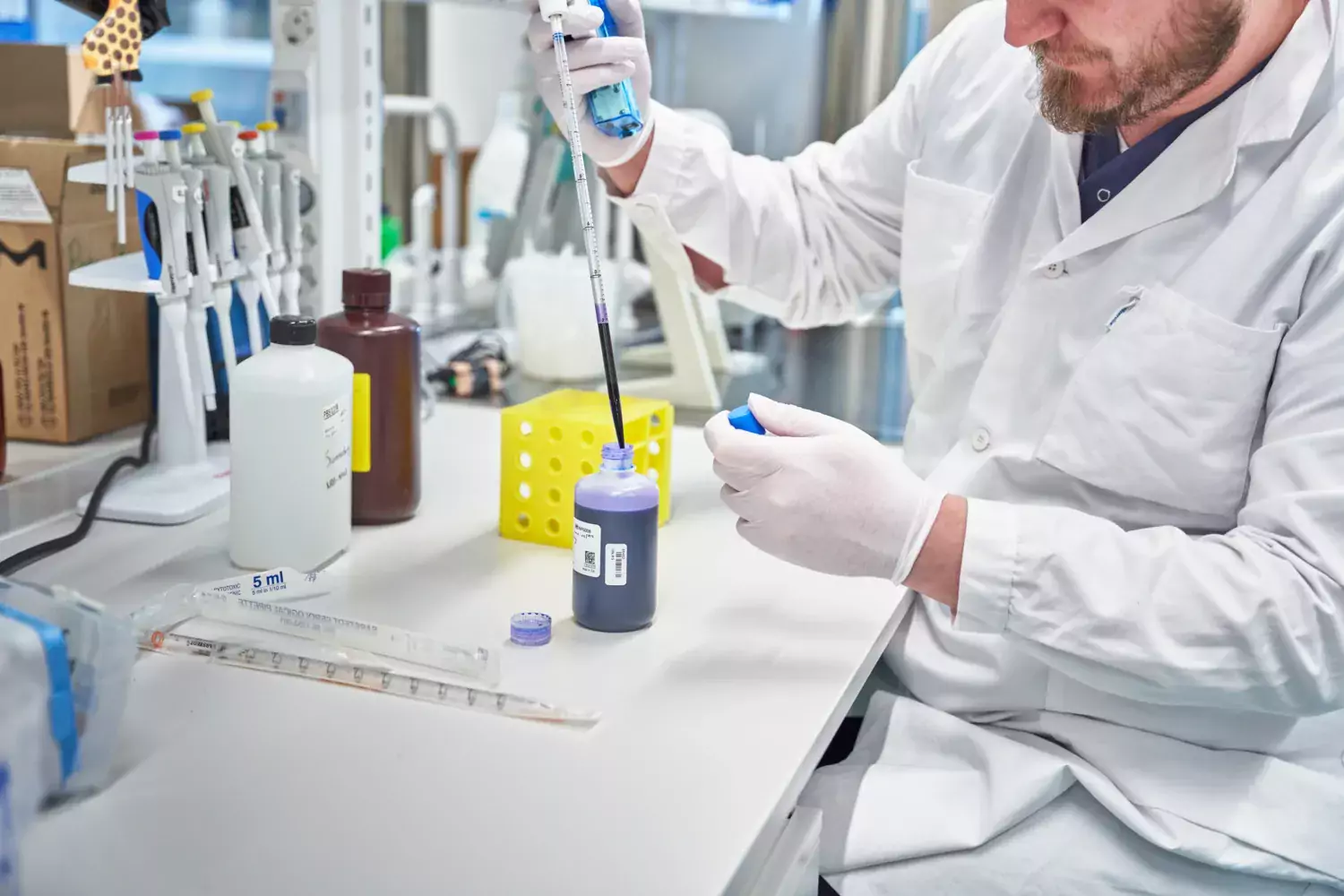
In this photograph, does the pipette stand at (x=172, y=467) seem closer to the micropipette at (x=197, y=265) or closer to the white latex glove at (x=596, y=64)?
the micropipette at (x=197, y=265)

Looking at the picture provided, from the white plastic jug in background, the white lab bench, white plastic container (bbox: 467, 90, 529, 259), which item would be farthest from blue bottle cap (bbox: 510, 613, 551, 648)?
white plastic container (bbox: 467, 90, 529, 259)

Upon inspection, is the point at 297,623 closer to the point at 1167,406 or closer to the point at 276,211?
the point at 276,211

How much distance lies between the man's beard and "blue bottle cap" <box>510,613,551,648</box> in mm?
686

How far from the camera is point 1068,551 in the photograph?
3.26 feet

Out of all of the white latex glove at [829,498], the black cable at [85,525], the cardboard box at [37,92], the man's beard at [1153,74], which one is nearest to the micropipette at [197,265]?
the black cable at [85,525]

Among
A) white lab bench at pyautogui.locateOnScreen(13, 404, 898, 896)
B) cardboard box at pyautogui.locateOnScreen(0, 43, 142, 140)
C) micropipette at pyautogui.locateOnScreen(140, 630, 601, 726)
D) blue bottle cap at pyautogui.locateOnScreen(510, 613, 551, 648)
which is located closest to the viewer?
white lab bench at pyautogui.locateOnScreen(13, 404, 898, 896)

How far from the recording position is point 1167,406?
1.09m

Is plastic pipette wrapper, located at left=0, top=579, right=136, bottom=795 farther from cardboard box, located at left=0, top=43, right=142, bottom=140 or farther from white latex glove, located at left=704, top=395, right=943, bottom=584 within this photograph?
cardboard box, located at left=0, top=43, right=142, bottom=140

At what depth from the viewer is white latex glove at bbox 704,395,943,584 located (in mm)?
1020

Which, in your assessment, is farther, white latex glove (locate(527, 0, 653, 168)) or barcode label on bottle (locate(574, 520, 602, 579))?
white latex glove (locate(527, 0, 653, 168))

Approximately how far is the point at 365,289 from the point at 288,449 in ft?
0.67

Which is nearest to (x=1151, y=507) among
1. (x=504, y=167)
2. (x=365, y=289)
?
(x=365, y=289)

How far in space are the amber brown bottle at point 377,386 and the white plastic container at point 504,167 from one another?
1114 mm

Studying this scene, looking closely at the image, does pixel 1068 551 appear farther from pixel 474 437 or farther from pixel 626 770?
pixel 474 437
